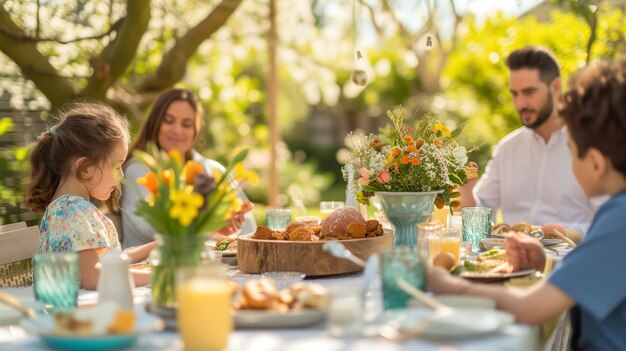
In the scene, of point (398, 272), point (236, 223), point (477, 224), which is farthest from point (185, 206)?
point (477, 224)

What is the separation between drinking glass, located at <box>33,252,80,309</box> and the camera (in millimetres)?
2061

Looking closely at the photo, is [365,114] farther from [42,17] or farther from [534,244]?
[534,244]

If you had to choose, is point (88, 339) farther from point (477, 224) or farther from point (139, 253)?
point (477, 224)

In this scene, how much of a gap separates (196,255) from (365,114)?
1004 inches

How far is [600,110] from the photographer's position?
1.98m

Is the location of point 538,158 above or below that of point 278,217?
above

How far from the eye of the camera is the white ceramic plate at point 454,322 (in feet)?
5.73

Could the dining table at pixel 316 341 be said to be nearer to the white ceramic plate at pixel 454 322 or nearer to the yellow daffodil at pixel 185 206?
the white ceramic plate at pixel 454 322

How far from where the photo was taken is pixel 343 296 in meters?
1.81

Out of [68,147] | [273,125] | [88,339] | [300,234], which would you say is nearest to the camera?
[88,339]

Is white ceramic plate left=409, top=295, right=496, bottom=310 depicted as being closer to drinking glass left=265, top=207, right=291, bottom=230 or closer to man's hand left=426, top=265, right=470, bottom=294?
man's hand left=426, top=265, right=470, bottom=294

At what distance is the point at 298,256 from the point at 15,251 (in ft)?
3.76

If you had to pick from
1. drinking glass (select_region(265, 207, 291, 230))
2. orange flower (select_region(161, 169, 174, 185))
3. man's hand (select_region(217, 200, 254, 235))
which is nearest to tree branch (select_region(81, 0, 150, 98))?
drinking glass (select_region(265, 207, 291, 230))

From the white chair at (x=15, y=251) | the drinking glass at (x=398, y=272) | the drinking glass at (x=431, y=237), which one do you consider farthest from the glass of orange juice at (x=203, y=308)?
the white chair at (x=15, y=251)
